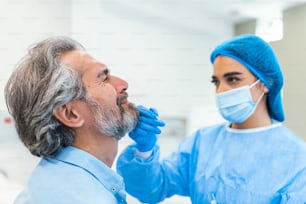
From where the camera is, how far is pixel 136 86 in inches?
65.5

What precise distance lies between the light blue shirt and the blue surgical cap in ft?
1.84

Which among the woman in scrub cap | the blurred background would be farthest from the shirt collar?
the blurred background

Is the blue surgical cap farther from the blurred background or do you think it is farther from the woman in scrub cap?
the blurred background

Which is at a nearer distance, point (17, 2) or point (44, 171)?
Answer: point (44, 171)

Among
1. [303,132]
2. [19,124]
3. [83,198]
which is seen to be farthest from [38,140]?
[303,132]

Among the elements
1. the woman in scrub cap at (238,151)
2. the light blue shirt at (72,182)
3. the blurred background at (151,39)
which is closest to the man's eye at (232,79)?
the woman in scrub cap at (238,151)

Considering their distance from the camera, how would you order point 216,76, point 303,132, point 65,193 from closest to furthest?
point 65,193
point 216,76
point 303,132

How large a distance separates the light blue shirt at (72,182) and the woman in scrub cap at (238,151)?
0.81 feet

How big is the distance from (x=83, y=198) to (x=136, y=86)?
1.00 m

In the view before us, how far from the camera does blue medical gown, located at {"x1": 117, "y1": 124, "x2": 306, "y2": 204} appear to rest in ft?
3.42

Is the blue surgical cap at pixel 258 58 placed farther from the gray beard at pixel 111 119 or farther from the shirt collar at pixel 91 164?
the shirt collar at pixel 91 164

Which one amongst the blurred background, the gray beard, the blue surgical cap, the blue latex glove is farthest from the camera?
the blurred background

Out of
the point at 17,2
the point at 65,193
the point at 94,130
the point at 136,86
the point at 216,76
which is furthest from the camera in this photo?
the point at 136,86

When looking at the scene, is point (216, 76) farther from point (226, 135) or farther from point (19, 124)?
point (19, 124)
